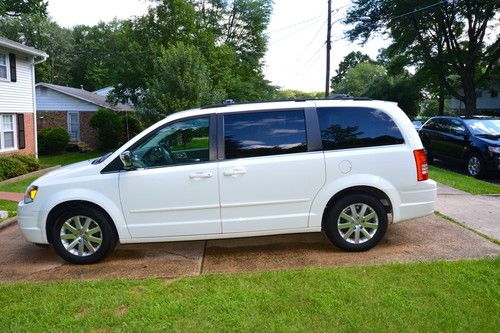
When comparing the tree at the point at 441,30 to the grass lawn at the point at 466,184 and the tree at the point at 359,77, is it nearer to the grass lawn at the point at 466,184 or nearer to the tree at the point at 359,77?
the grass lawn at the point at 466,184

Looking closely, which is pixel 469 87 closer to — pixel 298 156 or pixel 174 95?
pixel 174 95

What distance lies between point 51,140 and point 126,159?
75.8 ft

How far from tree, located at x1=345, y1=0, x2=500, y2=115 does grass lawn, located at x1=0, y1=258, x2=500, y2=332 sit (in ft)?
92.3

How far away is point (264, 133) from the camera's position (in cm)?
529

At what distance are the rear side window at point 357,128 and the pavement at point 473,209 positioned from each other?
2153 mm

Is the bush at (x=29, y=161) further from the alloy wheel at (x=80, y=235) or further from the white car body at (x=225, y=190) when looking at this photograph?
the alloy wheel at (x=80, y=235)

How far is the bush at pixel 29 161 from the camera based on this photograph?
51.1ft

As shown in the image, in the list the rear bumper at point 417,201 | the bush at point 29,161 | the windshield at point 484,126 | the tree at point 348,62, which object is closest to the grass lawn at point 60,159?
the bush at point 29,161

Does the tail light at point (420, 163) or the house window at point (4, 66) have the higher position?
the house window at point (4, 66)

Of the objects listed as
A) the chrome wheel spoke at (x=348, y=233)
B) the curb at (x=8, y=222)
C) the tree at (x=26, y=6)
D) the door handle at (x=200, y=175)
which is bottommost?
the curb at (x=8, y=222)

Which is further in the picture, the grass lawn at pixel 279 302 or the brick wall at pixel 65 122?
the brick wall at pixel 65 122

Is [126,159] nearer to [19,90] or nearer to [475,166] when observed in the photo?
[475,166]

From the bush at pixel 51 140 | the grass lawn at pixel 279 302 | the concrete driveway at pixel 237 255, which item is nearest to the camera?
the grass lawn at pixel 279 302

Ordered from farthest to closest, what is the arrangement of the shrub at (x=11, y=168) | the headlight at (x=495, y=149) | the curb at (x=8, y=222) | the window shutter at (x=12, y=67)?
the window shutter at (x=12, y=67), the shrub at (x=11, y=168), the headlight at (x=495, y=149), the curb at (x=8, y=222)
